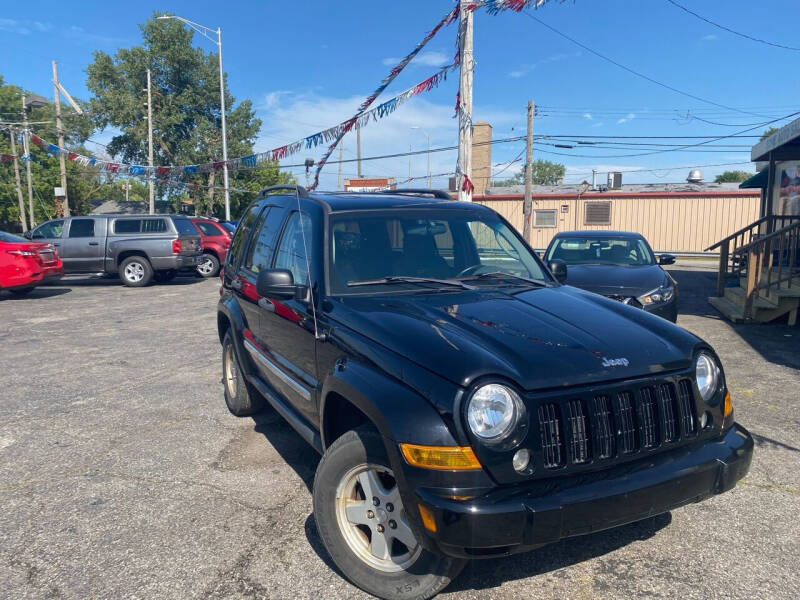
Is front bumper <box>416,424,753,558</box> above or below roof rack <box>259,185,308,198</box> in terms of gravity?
below

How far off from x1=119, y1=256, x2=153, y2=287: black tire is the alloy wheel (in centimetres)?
1420

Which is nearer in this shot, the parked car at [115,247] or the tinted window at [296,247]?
the tinted window at [296,247]

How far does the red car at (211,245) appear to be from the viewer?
1761cm

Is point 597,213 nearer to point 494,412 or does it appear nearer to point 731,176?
point 494,412

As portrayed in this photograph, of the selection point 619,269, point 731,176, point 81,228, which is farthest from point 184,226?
point 731,176

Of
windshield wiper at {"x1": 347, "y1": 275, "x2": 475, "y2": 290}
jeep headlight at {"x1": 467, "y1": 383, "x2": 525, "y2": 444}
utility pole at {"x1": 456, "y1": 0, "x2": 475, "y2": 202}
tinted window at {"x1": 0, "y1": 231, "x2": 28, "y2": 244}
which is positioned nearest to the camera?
jeep headlight at {"x1": 467, "y1": 383, "x2": 525, "y2": 444}

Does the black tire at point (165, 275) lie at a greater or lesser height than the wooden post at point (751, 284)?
lesser

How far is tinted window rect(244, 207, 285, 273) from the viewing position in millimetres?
4488

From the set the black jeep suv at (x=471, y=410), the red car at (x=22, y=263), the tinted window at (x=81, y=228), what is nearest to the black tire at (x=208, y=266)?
the tinted window at (x=81, y=228)

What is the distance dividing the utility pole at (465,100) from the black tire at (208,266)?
8836mm

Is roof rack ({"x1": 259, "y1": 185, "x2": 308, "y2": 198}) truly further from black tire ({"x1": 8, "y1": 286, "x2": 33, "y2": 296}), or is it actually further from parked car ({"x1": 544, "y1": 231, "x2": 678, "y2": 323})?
black tire ({"x1": 8, "y1": 286, "x2": 33, "y2": 296})

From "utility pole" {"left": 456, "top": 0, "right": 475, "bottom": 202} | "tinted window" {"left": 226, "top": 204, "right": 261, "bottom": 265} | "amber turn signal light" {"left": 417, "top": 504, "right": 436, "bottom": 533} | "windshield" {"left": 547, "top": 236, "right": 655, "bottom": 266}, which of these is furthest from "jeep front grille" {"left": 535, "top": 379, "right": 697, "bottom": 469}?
"utility pole" {"left": 456, "top": 0, "right": 475, "bottom": 202}

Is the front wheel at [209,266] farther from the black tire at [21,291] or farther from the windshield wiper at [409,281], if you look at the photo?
the windshield wiper at [409,281]

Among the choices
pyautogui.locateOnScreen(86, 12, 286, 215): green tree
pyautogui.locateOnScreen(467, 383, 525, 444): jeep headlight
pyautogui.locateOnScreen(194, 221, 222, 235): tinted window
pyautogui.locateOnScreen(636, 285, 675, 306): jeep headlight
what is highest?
pyautogui.locateOnScreen(86, 12, 286, 215): green tree
